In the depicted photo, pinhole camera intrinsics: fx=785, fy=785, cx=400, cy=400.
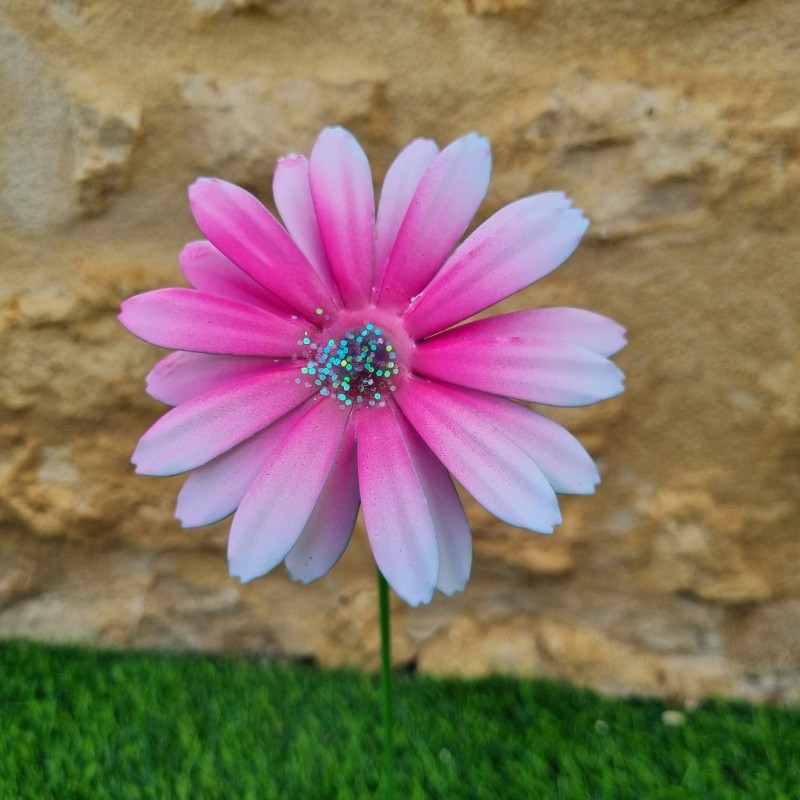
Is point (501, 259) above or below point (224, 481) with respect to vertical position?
above

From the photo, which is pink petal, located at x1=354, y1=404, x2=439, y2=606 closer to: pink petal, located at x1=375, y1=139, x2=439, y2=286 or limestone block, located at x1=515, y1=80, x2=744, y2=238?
pink petal, located at x1=375, y1=139, x2=439, y2=286

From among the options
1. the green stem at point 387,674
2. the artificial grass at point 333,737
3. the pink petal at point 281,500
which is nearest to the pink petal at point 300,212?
the pink petal at point 281,500

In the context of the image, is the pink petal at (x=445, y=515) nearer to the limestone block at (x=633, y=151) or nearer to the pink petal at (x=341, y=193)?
the pink petal at (x=341, y=193)

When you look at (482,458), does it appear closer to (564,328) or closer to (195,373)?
(564,328)

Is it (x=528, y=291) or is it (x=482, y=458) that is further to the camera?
(x=528, y=291)

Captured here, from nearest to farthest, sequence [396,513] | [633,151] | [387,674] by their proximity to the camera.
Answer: [396,513] < [387,674] < [633,151]

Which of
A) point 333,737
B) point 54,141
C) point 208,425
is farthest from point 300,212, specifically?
point 333,737

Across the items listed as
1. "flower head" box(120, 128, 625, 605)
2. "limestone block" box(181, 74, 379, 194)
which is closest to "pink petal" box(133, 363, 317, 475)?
"flower head" box(120, 128, 625, 605)
